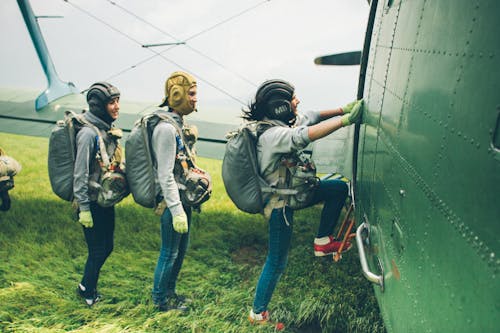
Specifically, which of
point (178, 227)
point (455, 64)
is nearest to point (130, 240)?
point (178, 227)

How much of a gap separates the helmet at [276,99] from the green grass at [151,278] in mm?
1820

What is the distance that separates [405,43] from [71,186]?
3.14 m

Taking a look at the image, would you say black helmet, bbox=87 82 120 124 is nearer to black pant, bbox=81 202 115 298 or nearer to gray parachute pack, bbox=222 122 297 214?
black pant, bbox=81 202 115 298

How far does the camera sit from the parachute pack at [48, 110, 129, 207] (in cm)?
406

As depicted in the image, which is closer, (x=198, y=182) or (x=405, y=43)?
(x=405, y=43)

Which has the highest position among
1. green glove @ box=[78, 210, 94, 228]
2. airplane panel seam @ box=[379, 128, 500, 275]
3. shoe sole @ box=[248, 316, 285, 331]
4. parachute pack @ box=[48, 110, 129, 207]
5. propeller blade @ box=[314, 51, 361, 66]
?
airplane panel seam @ box=[379, 128, 500, 275]

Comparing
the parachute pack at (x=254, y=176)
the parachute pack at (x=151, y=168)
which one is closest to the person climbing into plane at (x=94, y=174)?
the parachute pack at (x=151, y=168)

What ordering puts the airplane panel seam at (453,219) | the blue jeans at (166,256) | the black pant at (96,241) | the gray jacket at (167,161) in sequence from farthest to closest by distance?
the black pant at (96,241) → the blue jeans at (166,256) → the gray jacket at (167,161) → the airplane panel seam at (453,219)

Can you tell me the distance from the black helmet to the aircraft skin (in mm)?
2453

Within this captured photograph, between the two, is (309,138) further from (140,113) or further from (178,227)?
(140,113)

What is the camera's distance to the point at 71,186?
4176mm

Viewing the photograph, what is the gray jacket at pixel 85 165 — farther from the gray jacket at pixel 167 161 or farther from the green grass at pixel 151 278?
the green grass at pixel 151 278

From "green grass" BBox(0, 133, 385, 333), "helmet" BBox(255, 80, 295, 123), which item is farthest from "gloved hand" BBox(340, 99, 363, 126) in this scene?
"green grass" BBox(0, 133, 385, 333)

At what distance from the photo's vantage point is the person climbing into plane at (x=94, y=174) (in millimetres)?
3990
